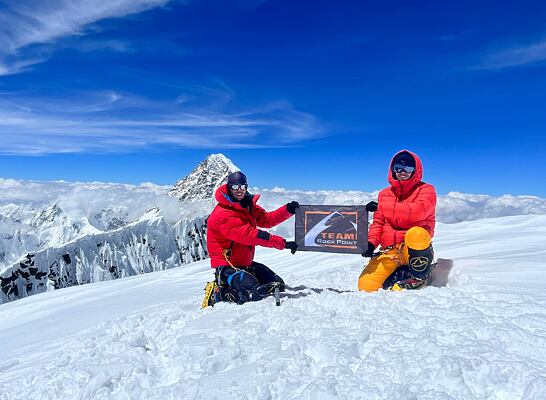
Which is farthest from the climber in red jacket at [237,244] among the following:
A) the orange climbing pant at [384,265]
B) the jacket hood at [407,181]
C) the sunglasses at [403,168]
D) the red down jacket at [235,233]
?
the sunglasses at [403,168]

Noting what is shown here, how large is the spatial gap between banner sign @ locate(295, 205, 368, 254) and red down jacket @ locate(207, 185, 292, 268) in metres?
0.45

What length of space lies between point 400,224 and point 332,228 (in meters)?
1.24

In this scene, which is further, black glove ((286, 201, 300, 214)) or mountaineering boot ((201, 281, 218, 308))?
black glove ((286, 201, 300, 214))

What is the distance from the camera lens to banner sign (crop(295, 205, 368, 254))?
7051 millimetres

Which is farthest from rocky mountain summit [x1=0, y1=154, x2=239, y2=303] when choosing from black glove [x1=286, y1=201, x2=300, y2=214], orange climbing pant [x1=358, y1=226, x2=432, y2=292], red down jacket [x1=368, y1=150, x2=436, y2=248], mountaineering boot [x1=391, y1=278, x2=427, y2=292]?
mountaineering boot [x1=391, y1=278, x2=427, y2=292]

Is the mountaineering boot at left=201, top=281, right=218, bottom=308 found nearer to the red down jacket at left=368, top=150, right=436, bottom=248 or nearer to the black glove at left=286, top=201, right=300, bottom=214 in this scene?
the black glove at left=286, top=201, right=300, bottom=214

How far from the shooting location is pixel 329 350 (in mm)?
4160

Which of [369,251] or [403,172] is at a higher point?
[403,172]

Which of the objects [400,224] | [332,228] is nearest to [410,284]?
[400,224]

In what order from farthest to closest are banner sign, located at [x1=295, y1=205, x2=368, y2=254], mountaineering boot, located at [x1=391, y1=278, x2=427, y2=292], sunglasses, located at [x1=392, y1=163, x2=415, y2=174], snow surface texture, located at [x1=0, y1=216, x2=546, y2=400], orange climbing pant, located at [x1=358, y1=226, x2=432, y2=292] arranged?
banner sign, located at [x1=295, y1=205, x2=368, y2=254] < sunglasses, located at [x1=392, y1=163, x2=415, y2=174] < orange climbing pant, located at [x1=358, y1=226, x2=432, y2=292] < mountaineering boot, located at [x1=391, y1=278, x2=427, y2=292] < snow surface texture, located at [x1=0, y1=216, x2=546, y2=400]

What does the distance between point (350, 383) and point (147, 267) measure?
530 feet

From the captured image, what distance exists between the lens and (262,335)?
488cm

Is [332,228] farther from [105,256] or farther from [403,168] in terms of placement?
[105,256]

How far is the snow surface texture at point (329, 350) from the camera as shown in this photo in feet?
11.4
